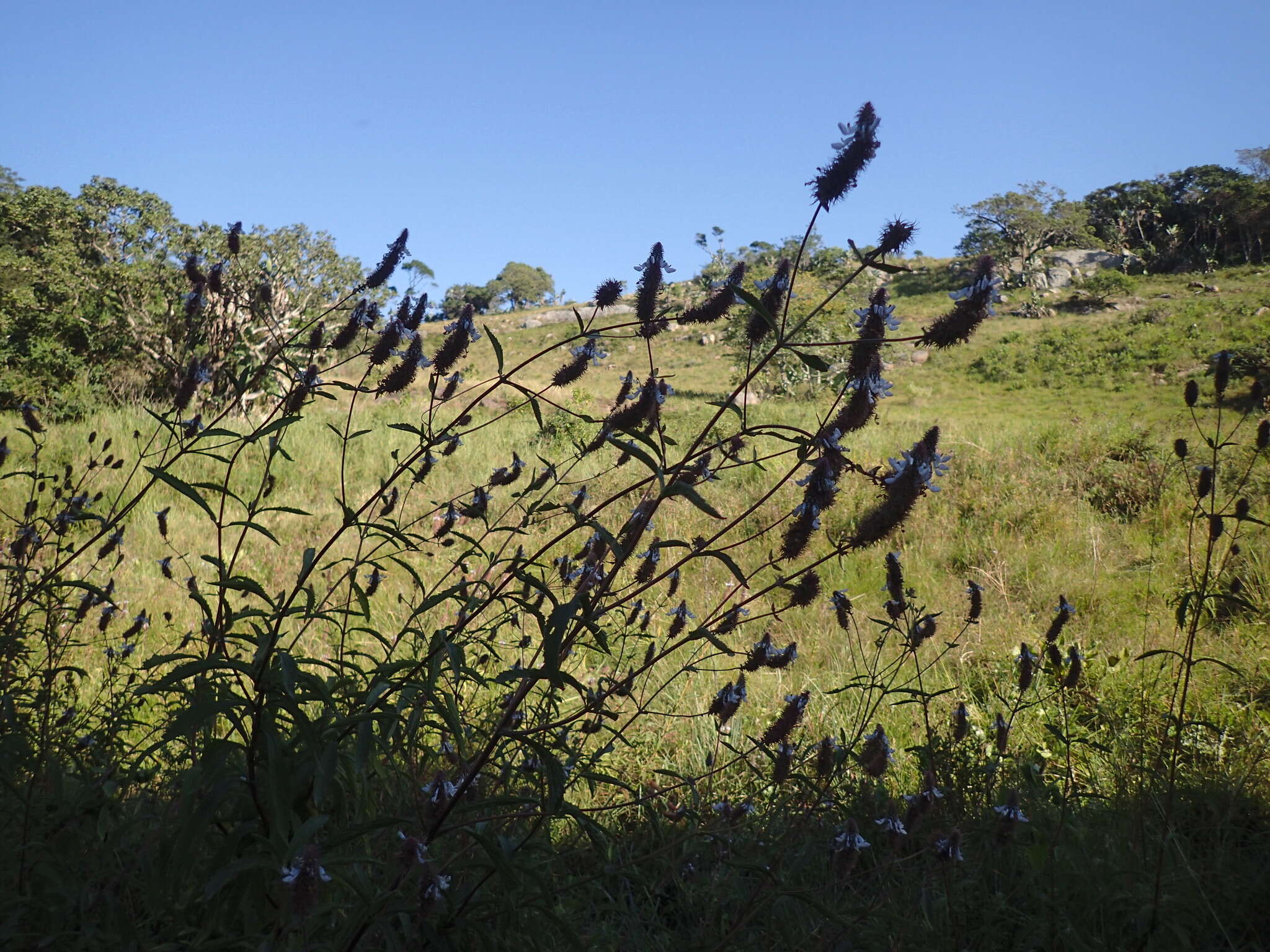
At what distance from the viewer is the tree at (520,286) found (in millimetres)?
79938

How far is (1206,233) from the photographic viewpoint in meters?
39.0

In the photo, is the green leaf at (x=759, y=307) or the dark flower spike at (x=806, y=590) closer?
the green leaf at (x=759, y=307)

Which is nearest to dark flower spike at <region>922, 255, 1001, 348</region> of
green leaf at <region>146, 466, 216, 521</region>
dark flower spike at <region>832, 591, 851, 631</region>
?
dark flower spike at <region>832, 591, 851, 631</region>

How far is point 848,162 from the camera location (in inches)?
56.4

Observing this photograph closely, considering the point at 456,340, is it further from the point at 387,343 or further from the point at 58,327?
the point at 58,327

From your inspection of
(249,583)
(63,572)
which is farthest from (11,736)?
(63,572)

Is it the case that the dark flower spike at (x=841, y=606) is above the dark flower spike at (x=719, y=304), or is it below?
below

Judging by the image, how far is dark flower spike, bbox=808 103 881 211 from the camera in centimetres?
143

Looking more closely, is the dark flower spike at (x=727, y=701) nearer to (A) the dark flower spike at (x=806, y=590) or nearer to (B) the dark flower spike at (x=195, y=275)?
(A) the dark flower spike at (x=806, y=590)

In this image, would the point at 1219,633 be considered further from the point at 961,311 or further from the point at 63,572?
the point at 63,572

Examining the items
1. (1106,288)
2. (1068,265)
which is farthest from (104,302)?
(1068,265)

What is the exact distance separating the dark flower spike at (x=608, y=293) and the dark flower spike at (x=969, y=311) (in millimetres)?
614

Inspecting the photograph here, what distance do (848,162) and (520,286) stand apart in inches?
3205

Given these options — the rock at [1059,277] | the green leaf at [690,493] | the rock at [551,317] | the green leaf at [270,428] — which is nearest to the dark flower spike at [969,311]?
the green leaf at [690,493]
